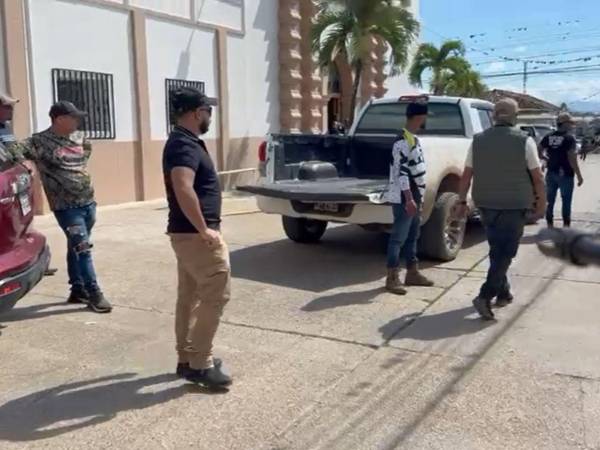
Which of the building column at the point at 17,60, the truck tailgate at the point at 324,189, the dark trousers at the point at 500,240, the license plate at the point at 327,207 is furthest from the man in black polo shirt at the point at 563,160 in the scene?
the building column at the point at 17,60

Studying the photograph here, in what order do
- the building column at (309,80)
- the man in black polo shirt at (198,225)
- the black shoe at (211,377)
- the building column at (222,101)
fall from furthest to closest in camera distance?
1. the building column at (309,80)
2. the building column at (222,101)
3. the black shoe at (211,377)
4. the man in black polo shirt at (198,225)

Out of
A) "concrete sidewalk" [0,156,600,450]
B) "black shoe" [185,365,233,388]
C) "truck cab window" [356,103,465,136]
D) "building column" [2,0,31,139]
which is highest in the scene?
"building column" [2,0,31,139]

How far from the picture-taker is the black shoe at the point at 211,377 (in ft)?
13.1

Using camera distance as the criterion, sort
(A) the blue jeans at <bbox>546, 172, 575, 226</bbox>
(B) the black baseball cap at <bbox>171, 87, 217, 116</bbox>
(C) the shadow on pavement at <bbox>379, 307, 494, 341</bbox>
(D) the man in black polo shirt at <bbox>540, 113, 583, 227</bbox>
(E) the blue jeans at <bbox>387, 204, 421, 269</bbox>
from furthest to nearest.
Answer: (A) the blue jeans at <bbox>546, 172, 575, 226</bbox> → (D) the man in black polo shirt at <bbox>540, 113, 583, 227</bbox> → (E) the blue jeans at <bbox>387, 204, 421, 269</bbox> → (C) the shadow on pavement at <bbox>379, 307, 494, 341</bbox> → (B) the black baseball cap at <bbox>171, 87, 217, 116</bbox>

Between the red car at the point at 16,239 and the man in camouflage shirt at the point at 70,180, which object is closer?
the red car at the point at 16,239

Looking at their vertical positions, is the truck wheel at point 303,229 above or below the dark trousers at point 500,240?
below

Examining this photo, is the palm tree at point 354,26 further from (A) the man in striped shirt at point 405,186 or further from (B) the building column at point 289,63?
(A) the man in striped shirt at point 405,186

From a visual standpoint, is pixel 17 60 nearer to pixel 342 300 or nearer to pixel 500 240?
pixel 342 300

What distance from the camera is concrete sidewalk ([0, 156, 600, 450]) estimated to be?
3.51m

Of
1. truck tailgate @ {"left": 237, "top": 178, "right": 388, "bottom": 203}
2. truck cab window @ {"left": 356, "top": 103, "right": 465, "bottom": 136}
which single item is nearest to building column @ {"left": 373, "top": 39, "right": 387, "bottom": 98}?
truck cab window @ {"left": 356, "top": 103, "right": 465, "bottom": 136}

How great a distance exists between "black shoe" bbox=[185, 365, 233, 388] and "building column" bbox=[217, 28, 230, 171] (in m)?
11.6

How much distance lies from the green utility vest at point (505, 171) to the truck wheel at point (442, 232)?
156 centimetres

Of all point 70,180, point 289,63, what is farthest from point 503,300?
point 289,63

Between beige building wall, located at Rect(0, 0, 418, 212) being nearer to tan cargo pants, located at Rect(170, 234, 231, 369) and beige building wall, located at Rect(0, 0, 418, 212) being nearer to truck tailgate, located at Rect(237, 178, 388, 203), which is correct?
truck tailgate, located at Rect(237, 178, 388, 203)
